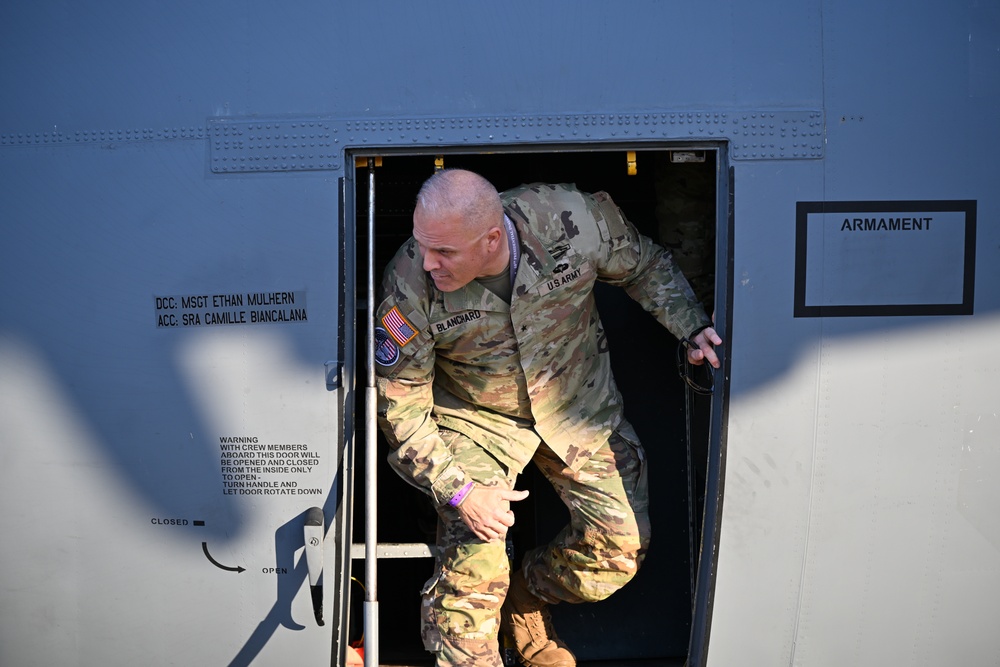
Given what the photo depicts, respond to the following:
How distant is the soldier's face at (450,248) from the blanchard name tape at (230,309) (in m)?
0.43

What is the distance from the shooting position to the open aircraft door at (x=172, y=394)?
262 centimetres

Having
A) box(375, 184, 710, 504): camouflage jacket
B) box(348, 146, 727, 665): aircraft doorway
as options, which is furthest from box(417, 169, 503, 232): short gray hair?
box(348, 146, 727, 665): aircraft doorway

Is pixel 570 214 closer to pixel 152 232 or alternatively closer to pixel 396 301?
pixel 396 301

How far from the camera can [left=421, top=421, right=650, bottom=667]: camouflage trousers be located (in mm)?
2773

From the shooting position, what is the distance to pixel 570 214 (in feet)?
9.21

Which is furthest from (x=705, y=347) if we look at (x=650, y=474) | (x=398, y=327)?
(x=650, y=474)

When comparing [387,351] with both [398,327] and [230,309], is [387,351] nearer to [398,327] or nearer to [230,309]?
[398,327]

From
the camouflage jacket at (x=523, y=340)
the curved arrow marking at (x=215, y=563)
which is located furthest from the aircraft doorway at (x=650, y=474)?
the curved arrow marking at (x=215, y=563)

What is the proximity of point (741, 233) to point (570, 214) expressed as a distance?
58 centimetres

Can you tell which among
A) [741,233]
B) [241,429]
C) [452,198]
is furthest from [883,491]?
[241,429]

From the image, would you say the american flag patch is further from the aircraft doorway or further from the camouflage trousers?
the aircraft doorway

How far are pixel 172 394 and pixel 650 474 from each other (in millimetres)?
2107

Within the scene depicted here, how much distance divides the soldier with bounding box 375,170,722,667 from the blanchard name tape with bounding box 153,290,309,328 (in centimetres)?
30

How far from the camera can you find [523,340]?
2.81 meters
